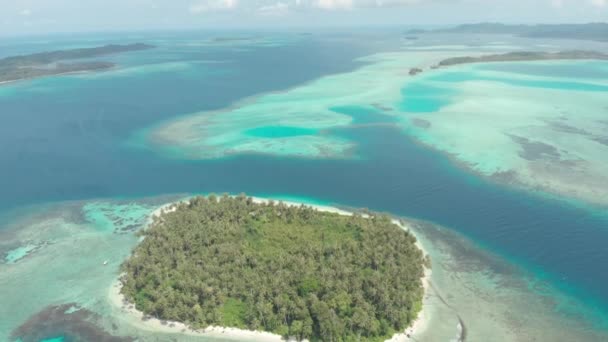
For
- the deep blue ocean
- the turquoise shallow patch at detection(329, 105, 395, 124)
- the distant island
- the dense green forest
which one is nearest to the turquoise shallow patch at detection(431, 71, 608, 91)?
the turquoise shallow patch at detection(329, 105, 395, 124)

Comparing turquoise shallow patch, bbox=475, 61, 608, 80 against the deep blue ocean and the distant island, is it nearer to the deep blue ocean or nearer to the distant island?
the deep blue ocean

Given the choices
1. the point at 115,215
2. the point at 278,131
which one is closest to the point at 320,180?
the point at 278,131

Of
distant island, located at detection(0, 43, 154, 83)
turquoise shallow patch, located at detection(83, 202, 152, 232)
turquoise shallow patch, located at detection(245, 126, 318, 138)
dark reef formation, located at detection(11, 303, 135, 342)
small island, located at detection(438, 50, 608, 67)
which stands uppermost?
distant island, located at detection(0, 43, 154, 83)

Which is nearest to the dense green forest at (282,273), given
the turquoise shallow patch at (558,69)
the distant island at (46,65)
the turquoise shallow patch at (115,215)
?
the turquoise shallow patch at (115,215)

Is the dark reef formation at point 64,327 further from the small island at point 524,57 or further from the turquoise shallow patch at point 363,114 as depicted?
the small island at point 524,57

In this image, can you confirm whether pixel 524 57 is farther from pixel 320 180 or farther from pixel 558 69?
pixel 320 180

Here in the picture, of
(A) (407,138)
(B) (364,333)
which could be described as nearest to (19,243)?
(B) (364,333)

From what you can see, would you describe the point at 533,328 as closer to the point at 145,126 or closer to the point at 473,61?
the point at 145,126
